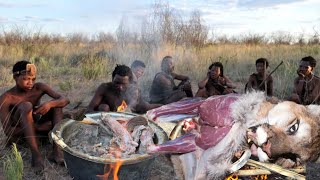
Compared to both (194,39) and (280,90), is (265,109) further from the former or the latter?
(194,39)

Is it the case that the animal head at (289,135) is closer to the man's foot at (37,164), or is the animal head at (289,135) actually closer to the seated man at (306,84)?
the man's foot at (37,164)

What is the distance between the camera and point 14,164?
3000mm

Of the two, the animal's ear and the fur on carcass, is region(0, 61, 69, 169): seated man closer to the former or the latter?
the fur on carcass

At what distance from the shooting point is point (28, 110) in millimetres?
3586

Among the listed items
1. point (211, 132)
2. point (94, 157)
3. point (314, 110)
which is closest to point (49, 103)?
point (94, 157)

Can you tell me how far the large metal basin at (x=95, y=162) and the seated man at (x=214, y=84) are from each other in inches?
121

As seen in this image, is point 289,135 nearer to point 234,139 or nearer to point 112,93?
point 234,139

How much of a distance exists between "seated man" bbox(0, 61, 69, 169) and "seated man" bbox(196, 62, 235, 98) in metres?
→ 2.72

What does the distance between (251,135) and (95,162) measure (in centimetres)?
115

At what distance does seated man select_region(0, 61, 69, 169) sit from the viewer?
3.59 metres

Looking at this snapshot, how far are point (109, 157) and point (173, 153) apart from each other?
58 cm

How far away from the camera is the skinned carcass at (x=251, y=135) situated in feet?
7.68

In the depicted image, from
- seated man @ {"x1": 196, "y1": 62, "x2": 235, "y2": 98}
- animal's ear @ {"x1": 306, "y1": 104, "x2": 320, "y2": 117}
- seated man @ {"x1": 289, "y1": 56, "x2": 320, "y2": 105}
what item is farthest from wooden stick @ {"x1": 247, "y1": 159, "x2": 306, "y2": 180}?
seated man @ {"x1": 196, "y1": 62, "x2": 235, "y2": 98}

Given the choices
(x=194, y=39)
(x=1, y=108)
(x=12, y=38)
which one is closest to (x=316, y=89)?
(x=1, y=108)
